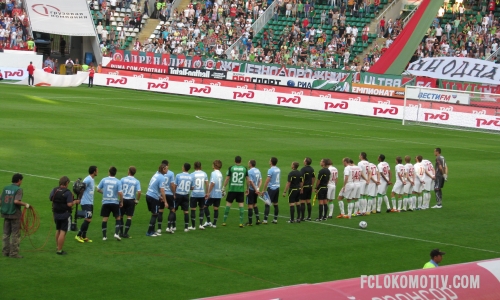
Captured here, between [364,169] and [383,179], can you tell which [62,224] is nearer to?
[364,169]

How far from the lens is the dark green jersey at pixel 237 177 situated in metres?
18.7

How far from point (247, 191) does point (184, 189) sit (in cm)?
177

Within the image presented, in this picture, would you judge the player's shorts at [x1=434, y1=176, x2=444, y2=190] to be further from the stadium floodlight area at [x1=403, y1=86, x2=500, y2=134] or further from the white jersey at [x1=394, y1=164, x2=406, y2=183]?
the stadium floodlight area at [x1=403, y1=86, x2=500, y2=134]

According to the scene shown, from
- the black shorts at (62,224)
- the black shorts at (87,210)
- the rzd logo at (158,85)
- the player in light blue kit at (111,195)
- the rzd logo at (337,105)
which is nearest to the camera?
the black shorts at (62,224)

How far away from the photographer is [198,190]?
59.5ft

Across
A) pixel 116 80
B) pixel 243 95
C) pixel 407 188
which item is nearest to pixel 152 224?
pixel 407 188

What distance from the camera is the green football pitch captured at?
1414cm

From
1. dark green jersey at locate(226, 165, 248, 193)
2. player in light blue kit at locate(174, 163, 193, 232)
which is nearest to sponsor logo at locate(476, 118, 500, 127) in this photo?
dark green jersey at locate(226, 165, 248, 193)

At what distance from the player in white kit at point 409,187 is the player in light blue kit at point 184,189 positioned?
705 centimetres

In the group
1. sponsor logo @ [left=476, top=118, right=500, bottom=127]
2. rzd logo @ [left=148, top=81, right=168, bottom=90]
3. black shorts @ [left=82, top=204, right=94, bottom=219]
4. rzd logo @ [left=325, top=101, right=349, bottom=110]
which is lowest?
black shorts @ [left=82, top=204, right=94, bottom=219]

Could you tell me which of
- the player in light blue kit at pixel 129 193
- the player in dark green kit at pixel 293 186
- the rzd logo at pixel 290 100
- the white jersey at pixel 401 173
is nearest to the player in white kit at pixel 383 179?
the white jersey at pixel 401 173

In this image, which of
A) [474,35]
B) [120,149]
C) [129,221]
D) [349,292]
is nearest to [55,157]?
[120,149]

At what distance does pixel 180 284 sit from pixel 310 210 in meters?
7.05

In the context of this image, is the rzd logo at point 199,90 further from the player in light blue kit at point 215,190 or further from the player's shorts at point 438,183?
the player in light blue kit at point 215,190
